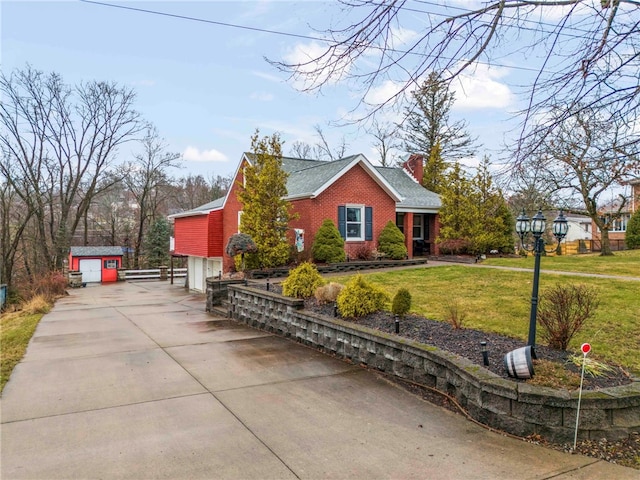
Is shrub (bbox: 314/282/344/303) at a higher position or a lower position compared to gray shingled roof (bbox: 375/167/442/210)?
lower

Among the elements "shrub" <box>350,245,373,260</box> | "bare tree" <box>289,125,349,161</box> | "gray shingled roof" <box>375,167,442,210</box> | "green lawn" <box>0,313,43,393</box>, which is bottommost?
"green lawn" <box>0,313,43,393</box>

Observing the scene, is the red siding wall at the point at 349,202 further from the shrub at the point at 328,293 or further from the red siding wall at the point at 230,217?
the shrub at the point at 328,293

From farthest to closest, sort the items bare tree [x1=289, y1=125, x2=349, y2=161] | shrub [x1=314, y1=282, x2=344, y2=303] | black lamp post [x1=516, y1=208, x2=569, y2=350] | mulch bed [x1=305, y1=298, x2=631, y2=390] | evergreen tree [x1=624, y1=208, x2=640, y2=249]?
1. bare tree [x1=289, y1=125, x2=349, y2=161]
2. evergreen tree [x1=624, y1=208, x2=640, y2=249]
3. shrub [x1=314, y1=282, x2=344, y2=303]
4. black lamp post [x1=516, y1=208, x2=569, y2=350]
5. mulch bed [x1=305, y1=298, x2=631, y2=390]

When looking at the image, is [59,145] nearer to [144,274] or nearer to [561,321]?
[144,274]

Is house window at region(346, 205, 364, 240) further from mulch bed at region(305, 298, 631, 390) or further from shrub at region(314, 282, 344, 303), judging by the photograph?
mulch bed at region(305, 298, 631, 390)

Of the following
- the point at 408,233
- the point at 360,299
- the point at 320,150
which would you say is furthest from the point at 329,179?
the point at 320,150

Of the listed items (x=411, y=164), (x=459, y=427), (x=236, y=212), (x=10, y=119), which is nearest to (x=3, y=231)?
(x=10, y=119)

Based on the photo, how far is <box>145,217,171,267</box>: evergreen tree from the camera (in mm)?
37438

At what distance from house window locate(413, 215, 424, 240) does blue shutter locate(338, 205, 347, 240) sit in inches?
216

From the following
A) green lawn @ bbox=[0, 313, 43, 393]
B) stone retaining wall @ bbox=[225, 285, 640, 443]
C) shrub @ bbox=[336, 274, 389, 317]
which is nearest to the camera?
stone retaining wall @ bbox=[225, 285, 640, 443]

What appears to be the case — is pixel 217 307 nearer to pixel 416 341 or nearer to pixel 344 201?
pixel 344 201

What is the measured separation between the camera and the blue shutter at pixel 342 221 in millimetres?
16875

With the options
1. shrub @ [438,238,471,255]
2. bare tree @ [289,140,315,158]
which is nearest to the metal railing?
bare tree @ [289,140,315,158]

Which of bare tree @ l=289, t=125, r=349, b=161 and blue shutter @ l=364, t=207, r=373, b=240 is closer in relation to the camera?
blue shutter @ l=364, t=207, r=373, b=240
